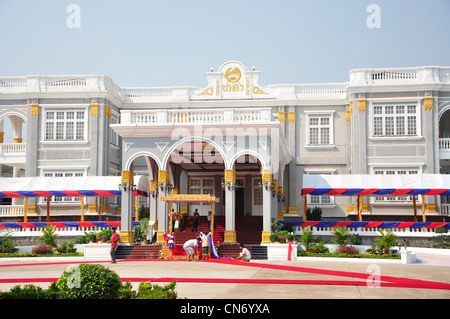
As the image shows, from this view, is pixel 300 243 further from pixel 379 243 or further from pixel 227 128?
pixel 227 128

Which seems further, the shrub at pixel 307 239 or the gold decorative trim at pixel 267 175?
the shrub at pixel 307 239

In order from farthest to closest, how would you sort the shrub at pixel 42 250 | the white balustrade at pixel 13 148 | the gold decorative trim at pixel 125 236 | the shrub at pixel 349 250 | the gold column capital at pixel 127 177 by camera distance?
the white balustrade at pixel 13 148 → the shrub at pixel 42 250 → the gold column capital at pixel 127 177 → the gold decorative trim at pixel 125 236 → the shrub at pixel 349 250

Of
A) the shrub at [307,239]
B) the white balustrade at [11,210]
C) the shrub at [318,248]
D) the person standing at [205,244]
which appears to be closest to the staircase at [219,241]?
the person standing at [205,244]

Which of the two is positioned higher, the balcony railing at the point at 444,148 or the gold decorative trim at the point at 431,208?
the balcony railing at the point at 444,148

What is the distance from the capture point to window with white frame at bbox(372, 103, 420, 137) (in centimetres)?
3572

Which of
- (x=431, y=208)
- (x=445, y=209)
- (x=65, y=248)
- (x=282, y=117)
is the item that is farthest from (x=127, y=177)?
(x=445, y=209)

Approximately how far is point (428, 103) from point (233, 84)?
42.4 feet

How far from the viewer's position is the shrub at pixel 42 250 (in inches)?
1105

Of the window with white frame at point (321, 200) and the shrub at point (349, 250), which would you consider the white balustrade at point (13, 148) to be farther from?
the shrub at point (349, 250)

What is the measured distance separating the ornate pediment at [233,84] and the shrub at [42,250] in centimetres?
1578

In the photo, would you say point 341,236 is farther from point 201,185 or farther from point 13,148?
point 13,148

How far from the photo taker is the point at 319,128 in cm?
3825

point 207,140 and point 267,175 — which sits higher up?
point 207,140
